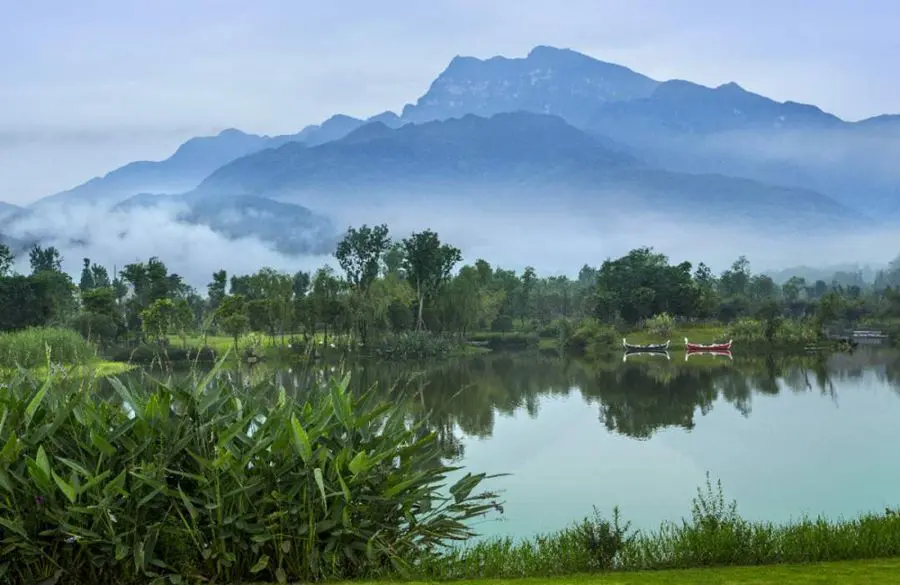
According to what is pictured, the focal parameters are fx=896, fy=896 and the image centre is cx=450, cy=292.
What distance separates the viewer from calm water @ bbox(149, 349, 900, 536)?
Answer: 45.2ft

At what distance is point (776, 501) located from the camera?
13906 millimetres

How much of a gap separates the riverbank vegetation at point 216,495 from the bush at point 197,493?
0.01 m

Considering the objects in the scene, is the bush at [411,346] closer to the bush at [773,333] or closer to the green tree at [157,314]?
the green tree at [157,314]

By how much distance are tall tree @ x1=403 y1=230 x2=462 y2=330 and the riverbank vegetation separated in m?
55.2

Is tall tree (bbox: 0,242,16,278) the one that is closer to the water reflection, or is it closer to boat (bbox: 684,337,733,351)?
the water reflection

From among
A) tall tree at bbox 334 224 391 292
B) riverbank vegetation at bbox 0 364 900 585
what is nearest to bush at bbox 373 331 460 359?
tall tree at bbox 334 224 391 292

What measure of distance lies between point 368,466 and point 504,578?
1320 millimetres

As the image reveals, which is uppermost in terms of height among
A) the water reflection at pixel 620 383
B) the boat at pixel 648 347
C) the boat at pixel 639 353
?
the water reflection at pixel 620 383

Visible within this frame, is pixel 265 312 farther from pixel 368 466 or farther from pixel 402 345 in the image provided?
pixel 368 466

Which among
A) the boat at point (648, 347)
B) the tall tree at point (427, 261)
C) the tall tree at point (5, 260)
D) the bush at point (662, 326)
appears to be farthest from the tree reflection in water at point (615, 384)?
the tall tree at point (5, 260)

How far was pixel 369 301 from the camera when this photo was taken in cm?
5844

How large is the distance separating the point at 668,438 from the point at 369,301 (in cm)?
3894

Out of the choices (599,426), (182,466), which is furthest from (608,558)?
(599,426)

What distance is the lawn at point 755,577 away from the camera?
18.9 feet
